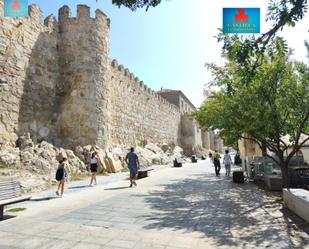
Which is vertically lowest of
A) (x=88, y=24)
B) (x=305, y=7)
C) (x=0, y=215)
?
(x=0, y=215)

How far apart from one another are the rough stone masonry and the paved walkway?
18.5 ft

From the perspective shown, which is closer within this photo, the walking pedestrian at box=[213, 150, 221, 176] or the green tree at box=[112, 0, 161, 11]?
the green tree at box=[112, 0, 161, 11]

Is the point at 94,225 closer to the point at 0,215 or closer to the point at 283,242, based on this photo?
the point at 0,215

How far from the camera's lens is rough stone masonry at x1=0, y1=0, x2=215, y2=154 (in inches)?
468

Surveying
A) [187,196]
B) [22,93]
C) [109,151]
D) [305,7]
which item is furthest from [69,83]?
[305,7]

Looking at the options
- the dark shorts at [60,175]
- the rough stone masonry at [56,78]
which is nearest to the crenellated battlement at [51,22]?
the rough stone masonry at [56,78]

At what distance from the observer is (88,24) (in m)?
15.4

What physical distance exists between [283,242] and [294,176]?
21.2 feet

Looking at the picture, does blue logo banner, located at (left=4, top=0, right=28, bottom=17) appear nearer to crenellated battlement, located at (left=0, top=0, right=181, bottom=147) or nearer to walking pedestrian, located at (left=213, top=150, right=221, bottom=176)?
crenellated battlement, located at (left=0, top=0, right=181, bottom=147)

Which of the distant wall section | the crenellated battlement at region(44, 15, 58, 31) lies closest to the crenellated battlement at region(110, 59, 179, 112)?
the distant wall section

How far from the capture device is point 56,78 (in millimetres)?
14789

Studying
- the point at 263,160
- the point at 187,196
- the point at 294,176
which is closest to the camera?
the point at 187,196

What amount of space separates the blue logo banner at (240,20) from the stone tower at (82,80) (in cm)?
1018

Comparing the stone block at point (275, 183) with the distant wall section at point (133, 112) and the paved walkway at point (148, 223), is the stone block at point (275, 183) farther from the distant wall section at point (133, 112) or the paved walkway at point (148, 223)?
the distant wall section at point (133, 112)
